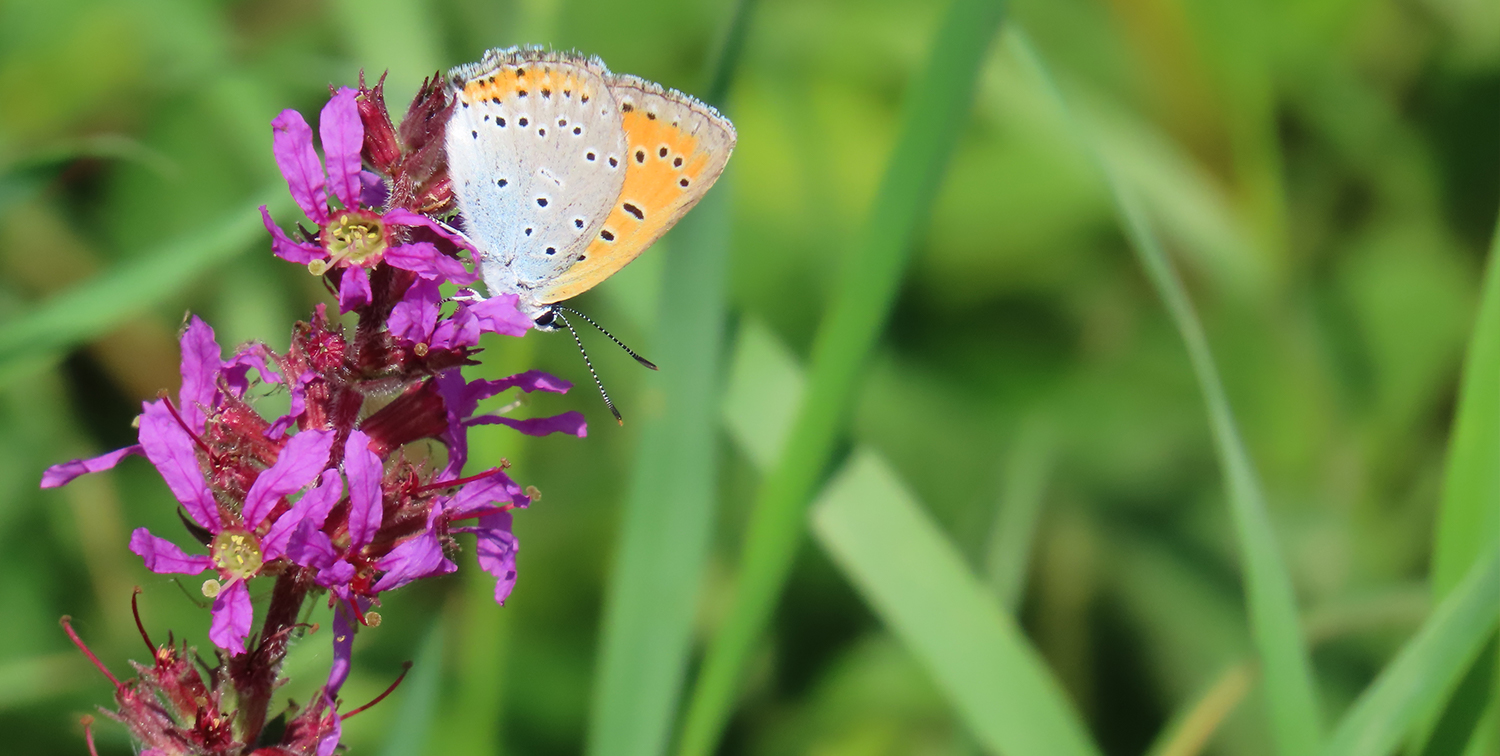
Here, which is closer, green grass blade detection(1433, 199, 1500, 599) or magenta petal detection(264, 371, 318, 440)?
magenta petal detection(264, 371, 318, 440)

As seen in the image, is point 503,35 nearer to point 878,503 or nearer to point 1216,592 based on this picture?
point 878,503

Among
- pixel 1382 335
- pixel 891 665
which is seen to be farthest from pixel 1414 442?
pixel 891 665

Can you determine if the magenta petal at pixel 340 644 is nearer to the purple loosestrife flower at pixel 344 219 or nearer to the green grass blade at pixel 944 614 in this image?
the purple loosestrife flower at pixel 344 219

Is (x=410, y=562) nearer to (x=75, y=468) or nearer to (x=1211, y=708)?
(x=75, y=468)

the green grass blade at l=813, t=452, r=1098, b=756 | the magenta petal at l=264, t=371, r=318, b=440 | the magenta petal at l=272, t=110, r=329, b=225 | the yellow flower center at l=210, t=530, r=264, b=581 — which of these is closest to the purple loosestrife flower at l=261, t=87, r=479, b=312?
the magenta petal at l=272, t=110, r=329, b=225

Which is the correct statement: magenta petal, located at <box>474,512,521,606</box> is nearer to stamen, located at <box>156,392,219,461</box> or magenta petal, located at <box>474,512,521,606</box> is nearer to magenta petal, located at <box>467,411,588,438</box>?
magenta petal, located at <box>467,411,588,438</box>

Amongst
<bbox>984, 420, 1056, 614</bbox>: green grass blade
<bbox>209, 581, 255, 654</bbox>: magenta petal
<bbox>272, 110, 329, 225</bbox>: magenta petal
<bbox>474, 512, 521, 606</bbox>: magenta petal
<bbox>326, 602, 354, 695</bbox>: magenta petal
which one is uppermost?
<bbox>272, 110, 329, 225</bbox>: magenta petal
